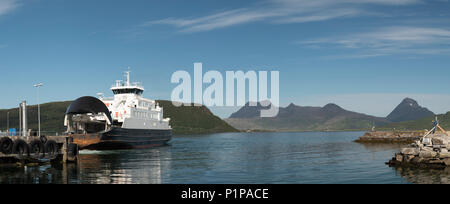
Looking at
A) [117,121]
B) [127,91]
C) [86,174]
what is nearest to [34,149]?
[86,174]

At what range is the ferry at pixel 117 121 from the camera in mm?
56406

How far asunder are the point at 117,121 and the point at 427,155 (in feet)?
140

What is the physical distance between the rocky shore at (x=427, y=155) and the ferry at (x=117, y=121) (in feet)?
120

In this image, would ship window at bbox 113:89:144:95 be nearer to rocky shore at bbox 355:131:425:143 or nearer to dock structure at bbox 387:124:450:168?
dock structure at bbox 387:124:450:168

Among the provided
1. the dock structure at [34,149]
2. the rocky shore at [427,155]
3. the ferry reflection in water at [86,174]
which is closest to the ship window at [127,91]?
the dock structure at [34,149]

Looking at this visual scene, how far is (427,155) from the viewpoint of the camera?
121 ft

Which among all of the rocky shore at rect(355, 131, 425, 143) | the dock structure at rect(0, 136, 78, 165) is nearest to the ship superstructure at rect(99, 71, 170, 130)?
the dock structure at rect(0, 136, 78, 165)

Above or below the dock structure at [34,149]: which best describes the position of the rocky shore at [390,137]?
below

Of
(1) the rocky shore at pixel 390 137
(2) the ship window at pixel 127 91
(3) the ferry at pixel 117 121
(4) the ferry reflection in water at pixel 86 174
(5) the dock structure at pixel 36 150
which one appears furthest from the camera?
(1) the rocky shore at pixel 390 137

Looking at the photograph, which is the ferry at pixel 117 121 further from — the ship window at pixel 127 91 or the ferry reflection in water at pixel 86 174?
the ferry reflection in water at pixel 86 174

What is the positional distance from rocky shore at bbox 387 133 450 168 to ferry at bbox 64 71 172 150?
36.5 meters

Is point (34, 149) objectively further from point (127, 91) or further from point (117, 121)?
point (127, 91)
